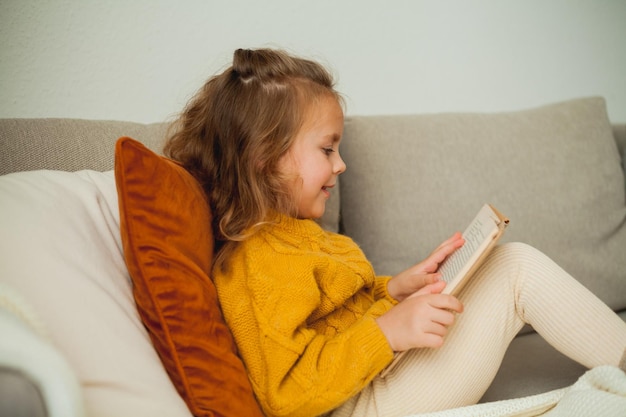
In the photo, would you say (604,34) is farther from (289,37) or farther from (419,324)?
(419,324)

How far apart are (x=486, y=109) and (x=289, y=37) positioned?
0.76m

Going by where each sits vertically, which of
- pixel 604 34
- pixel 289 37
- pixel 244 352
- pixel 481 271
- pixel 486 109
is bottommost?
pixel 244 352

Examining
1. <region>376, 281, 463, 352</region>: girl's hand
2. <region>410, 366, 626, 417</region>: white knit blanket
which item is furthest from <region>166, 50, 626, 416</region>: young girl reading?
<region>410, 366, 626, 417</region>: white knit blanket

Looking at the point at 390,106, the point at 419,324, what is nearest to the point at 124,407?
the point at 419,324

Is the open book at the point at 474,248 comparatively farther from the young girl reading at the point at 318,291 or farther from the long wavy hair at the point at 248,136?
the long wavy hair at the point at 248,136

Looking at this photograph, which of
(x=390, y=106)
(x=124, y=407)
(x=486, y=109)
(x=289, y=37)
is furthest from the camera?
(x=486, y=109)

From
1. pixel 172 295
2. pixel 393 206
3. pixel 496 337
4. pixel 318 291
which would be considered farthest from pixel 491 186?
pixel 172 295

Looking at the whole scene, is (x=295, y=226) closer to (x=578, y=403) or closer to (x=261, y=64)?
(x=261, y=64)

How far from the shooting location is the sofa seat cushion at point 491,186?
1187 mm

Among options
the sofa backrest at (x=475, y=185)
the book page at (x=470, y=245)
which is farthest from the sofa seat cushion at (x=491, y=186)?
the book page at (x=470, y=245)

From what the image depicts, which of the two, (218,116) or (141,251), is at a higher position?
(218,116)

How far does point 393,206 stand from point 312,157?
1.13 ft

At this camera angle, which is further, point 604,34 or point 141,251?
point 604,34

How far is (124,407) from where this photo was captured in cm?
51
